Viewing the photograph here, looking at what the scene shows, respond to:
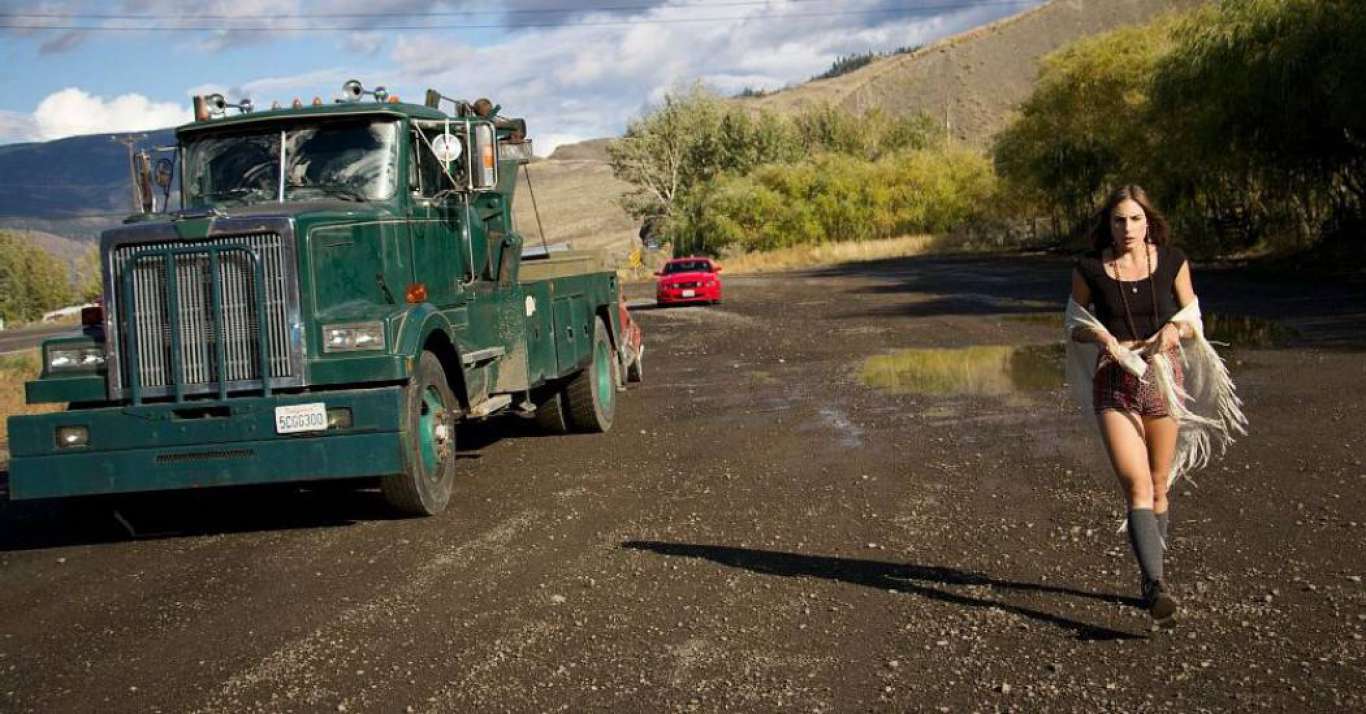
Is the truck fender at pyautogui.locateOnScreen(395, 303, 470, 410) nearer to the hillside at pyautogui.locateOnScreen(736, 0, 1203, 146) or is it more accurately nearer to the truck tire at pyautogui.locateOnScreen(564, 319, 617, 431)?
the truck tire at pyautogui.locateOnScreen(564, 319, 617, 431)

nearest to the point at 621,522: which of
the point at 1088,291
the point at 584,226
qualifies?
the point at 1088,291

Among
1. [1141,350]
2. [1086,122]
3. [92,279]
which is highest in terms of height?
[1086,122]

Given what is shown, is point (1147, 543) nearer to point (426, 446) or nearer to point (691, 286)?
point (426, 446)

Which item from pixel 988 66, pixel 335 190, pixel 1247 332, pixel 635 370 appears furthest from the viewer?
pixel 988 66

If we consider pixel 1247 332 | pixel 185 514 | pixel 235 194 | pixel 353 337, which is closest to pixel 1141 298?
pixel 353 337

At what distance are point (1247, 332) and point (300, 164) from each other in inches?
586

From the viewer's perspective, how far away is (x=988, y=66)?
5856 inches

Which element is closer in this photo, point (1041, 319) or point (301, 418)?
point (301, 418)

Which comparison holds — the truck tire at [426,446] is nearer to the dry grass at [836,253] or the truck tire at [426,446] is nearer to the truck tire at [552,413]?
the truck tire at [552,413]

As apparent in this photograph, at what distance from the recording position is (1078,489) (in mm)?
9523

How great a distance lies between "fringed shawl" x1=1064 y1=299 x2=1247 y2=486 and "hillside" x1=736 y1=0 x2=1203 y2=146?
438 feet

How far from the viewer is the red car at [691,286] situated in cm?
3950

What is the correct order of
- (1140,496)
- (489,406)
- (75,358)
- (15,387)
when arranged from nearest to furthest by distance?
(1140,496) < (75,358) < (489,406) < (15,387)

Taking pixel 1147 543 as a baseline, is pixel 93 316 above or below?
above
